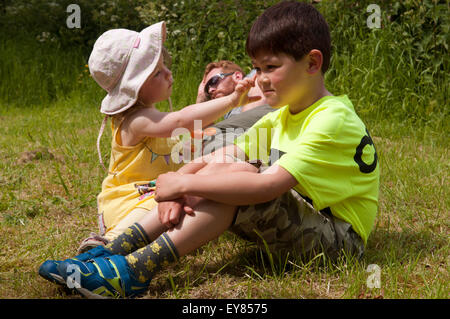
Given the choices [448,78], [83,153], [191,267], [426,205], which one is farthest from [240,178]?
[448,78]

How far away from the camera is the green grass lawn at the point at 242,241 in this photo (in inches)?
70.7

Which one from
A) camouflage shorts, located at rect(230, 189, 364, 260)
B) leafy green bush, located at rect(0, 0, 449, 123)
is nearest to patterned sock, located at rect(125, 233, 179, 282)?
camouflage shorts, located at rect(230, 189, 364, 260)

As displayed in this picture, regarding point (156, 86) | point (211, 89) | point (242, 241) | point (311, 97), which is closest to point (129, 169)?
point (156, 86)

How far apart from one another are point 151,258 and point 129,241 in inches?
7.3

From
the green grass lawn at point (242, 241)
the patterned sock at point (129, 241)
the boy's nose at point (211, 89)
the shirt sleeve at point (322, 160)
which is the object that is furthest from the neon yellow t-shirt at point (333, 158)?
the boy's nose at point (211, 89)

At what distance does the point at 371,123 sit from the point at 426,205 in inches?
67.4

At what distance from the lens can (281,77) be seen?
1810 millimetres

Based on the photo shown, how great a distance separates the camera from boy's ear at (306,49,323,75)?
5.92ft

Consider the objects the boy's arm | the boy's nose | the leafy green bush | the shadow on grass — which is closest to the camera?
the boy's arm

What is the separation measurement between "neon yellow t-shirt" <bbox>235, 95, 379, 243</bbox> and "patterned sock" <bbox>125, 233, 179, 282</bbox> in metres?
0.47

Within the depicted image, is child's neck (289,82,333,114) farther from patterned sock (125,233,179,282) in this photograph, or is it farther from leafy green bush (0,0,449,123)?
leafy green bush (0,0,449,123)

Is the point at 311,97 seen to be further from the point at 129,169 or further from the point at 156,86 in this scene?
the point at 129,169

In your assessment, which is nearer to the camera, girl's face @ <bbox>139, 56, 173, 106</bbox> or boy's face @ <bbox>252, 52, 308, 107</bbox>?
boy's face @ <bbox>252, 52, 308, 107</bbox>

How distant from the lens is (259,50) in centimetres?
183
